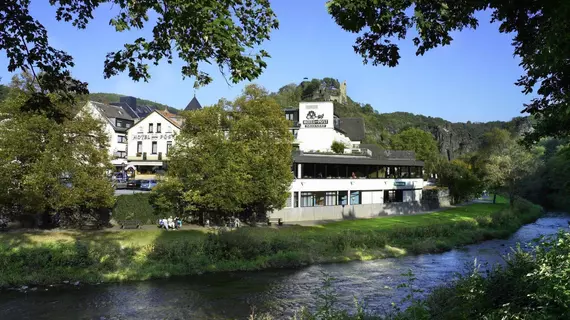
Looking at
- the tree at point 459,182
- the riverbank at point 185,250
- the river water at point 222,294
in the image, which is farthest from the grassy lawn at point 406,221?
the river water at point 222,294

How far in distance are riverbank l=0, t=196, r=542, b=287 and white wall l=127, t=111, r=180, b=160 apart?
30.2 m

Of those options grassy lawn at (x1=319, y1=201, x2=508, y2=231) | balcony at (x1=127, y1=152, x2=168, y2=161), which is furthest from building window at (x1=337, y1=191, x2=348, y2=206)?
balcony at (x1=127, y1=152, x2=168, y2=161)

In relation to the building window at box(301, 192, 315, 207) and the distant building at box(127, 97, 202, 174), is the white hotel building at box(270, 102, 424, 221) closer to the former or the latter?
the building window at box(301, 192, 315, 207)

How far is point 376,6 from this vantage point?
803 centimetres

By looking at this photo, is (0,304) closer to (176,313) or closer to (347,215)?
(176,313)

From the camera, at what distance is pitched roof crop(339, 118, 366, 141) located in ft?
252

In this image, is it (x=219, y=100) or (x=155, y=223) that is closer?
(x=155, y=223)

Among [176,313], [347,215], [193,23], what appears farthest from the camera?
[347,215]

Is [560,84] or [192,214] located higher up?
[560,84]

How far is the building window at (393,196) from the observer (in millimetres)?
57000

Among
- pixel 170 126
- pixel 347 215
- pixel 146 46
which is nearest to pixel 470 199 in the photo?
pixel 347 215

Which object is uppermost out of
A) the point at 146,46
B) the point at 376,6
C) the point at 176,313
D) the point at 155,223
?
the point at 376,6

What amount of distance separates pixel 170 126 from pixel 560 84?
52.4 m

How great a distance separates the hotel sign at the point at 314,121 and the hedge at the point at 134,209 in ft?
108
